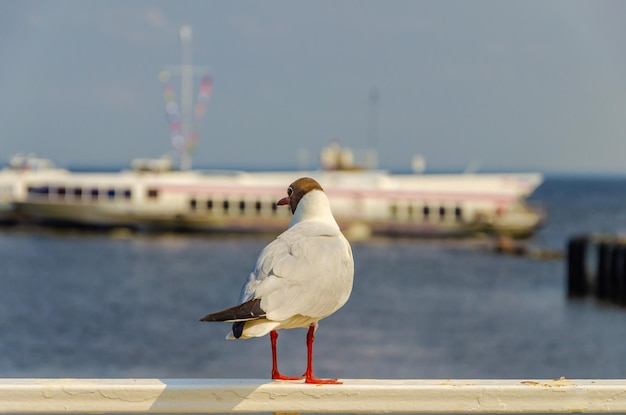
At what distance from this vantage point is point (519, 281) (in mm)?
36875

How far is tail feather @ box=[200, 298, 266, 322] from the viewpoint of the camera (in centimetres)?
260

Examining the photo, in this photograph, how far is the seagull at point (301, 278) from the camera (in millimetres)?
2812

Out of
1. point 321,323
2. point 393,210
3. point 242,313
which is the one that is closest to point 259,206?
point 393,210

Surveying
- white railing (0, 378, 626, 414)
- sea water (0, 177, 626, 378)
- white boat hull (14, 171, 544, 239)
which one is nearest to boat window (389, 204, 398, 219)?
white boat hull (14, 171, 544, 239)

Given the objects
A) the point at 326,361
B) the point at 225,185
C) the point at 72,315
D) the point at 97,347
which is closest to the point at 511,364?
the point at 326,361

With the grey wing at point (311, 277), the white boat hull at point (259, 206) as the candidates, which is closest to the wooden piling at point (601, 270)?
the white boat hull at point (259, 206)

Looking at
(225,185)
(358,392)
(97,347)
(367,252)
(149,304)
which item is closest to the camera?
(358,392)

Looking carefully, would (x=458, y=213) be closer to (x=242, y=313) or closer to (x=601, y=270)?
(x=601, y=270)

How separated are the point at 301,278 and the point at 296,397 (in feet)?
1.47

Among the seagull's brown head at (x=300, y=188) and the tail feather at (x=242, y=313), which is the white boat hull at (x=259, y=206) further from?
the tail feather at (x=242, y=313)

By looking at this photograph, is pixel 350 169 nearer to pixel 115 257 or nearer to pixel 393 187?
pixel 393 187

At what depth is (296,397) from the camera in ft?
8.52

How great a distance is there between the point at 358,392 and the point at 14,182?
57.3 metres

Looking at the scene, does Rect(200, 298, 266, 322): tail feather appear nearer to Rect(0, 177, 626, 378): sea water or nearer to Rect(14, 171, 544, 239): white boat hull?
Rect(0, 177, 626, 378): sea water
